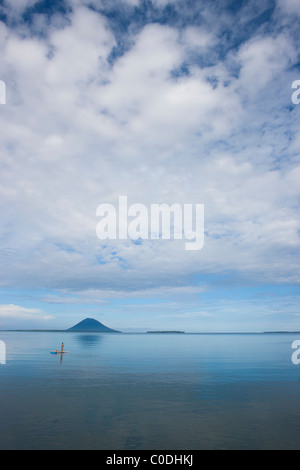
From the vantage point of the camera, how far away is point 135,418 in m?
29.9

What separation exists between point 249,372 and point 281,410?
31340 mm

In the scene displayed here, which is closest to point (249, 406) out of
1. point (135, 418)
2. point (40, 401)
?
point (135, 418)

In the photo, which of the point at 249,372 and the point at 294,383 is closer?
the point at 294,383

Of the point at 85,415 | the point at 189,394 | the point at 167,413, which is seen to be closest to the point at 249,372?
the point at 189,394

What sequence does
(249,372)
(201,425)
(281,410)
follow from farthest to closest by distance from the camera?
(249,372)
(281,410)
(201,425)

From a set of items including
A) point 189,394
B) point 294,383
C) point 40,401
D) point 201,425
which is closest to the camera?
point 201,425

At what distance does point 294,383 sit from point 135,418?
35.2 metres
